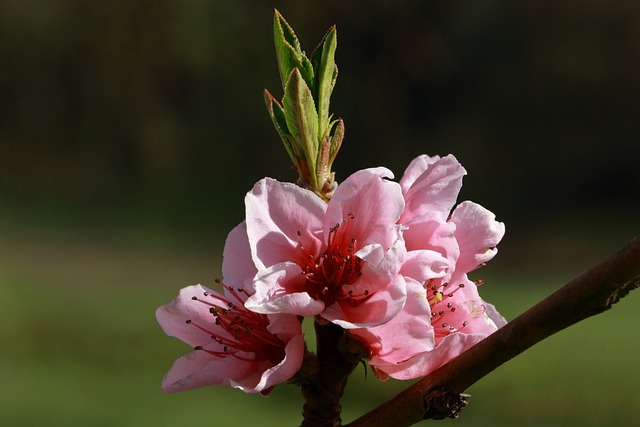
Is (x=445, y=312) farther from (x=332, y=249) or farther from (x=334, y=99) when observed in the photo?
(x=334, y=99)

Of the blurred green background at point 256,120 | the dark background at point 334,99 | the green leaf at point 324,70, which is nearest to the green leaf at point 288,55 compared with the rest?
the green leaf at point 324,70

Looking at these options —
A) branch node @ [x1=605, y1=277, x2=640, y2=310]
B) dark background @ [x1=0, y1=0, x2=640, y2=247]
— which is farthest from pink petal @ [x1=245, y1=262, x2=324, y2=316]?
dark background @ [x1=0, y1=0, x2=640, y2=247]

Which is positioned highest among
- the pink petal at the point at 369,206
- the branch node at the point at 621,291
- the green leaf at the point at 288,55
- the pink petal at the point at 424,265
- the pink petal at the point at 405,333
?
the green leaf at the point at 288,55

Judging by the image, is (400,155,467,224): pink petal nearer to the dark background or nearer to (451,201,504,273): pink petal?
(451,201,504,273): pink petal

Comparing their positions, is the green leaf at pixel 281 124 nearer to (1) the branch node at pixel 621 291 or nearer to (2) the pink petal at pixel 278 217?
(2) the pink petal at pixel 278 217

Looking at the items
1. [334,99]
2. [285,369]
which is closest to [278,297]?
[285,369]

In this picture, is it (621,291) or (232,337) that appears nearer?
(621,291)

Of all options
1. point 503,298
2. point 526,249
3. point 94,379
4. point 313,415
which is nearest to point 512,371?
point 503,298

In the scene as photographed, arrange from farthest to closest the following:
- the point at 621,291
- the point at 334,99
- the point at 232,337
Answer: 1. the point at 334,99
2. the point at 232,337
3. the point at 621,291
